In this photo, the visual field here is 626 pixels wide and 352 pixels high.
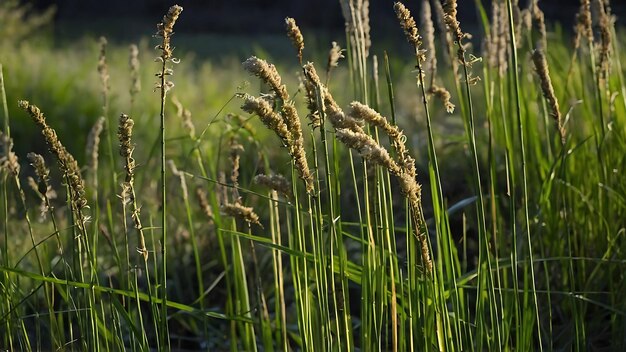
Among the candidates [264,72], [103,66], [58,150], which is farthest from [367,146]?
[103,66]

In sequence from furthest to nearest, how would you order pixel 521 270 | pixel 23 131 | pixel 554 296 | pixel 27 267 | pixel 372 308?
1. pixel 23 131
2. pixel 27 267
3. pixel 521 270
4. pixel 554 296
5. pixel 372 308

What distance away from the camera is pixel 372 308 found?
133 centimetres

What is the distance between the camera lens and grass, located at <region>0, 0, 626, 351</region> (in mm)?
1221

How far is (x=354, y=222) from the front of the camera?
6.60 ft

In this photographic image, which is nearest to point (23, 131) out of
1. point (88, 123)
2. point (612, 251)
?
point (88, 123)

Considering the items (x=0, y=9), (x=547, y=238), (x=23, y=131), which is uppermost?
(x=0, y=9)

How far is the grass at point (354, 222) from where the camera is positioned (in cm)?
122

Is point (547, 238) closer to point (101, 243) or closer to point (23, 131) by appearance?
point (101, 243)

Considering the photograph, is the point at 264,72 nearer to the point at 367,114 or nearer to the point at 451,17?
the point at 367,114

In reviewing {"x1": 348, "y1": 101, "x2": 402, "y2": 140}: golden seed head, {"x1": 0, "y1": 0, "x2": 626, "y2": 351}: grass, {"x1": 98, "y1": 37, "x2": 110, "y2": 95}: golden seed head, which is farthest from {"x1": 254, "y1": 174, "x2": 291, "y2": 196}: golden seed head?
{"x1": 98, "y1": 37, "x2": 110, "y2": 95}: golden seed head

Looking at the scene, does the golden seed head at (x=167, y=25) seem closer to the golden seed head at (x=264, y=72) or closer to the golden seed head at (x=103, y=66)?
the golden seed head at (x=264, y=72)

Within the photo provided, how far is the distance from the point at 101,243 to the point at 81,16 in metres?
15.9

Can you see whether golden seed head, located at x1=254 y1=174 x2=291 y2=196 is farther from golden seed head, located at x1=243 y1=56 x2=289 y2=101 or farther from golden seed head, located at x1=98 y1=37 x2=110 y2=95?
golden seed head, located at x1=98 y1=37 x2=110 y2=95

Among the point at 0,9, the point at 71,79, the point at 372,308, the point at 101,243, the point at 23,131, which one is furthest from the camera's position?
the point at 0,9
